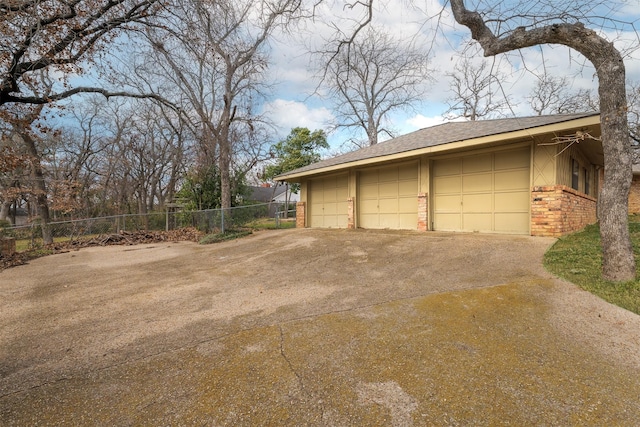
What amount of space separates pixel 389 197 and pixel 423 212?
1526 millimetres

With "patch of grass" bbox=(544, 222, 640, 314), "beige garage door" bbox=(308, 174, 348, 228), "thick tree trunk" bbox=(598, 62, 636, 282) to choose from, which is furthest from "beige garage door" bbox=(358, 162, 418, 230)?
"thick tree trunk" bbox=(598, 62, 636, 282)

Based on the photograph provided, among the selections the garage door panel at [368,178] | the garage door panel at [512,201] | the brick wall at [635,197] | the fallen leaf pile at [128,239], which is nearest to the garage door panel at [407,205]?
the garage door panel at [368,178]

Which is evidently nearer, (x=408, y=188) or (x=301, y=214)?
(x=408, y=188)

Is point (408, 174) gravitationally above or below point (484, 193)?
above

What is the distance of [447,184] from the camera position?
908 cm

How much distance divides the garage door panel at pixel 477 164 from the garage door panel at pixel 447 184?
1.05ft

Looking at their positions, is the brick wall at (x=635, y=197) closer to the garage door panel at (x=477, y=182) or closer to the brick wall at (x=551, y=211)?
the brick wall at (x=551, y=211)

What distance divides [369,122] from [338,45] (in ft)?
63.2

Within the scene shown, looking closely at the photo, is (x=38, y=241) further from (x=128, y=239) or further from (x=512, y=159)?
(x=512, y=159)

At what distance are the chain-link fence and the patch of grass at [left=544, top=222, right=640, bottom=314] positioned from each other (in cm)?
1035

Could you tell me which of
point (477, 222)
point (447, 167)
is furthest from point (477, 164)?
point (477, 222)

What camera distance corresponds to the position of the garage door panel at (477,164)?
27.2 feet

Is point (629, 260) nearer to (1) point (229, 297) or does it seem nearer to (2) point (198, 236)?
(1) point (229, 297)

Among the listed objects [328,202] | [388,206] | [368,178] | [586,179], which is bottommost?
[388,206]
